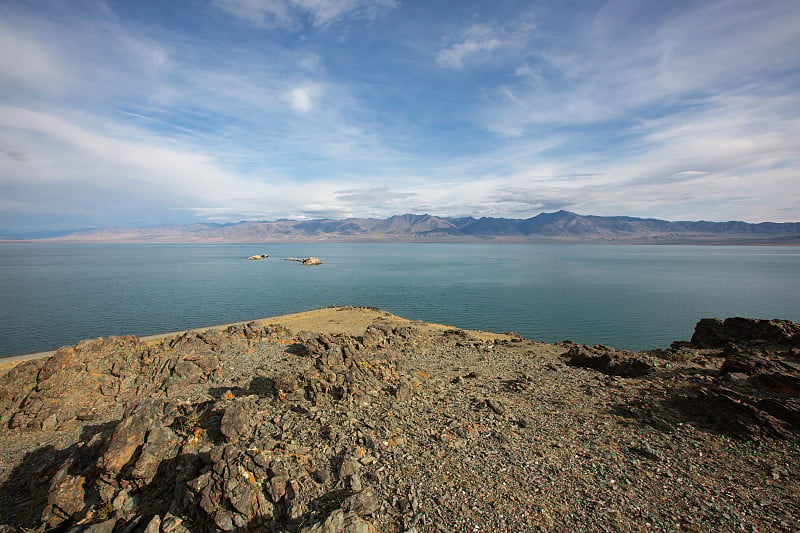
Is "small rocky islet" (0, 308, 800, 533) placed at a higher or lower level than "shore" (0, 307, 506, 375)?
higher

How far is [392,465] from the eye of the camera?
9375 mm

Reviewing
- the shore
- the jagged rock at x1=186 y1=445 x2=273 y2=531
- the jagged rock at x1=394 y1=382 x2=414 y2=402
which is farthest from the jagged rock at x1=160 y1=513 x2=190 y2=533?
the shore

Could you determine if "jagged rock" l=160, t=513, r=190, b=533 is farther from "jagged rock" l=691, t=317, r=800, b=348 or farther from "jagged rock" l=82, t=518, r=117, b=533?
"jagged rock" l=691, t=317, r=800, b=348

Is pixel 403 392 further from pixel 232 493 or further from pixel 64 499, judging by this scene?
pixel 64 499

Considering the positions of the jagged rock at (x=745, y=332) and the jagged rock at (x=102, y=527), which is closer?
the jagged rock at (x=102, y=527)

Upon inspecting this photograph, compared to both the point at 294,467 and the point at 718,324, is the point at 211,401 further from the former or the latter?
the point at 718,324

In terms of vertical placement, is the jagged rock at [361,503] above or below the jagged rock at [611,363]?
above

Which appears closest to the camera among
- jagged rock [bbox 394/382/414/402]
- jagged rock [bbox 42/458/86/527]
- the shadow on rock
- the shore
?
jagged rock [bbox 42/458/86/527]

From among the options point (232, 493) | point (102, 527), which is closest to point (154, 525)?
point (102, 527)

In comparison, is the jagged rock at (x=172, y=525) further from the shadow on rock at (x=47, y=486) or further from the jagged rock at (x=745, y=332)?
the jagged rock at (x=745, y=332)

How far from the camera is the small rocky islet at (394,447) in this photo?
26.0 feet

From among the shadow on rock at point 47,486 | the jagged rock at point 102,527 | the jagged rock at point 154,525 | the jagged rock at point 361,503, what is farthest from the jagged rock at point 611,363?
the shadow on rock at point 47,486

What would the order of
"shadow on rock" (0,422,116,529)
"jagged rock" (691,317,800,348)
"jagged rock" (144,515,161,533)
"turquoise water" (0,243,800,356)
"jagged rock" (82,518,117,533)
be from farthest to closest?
"turquoise water" (0,243,800,356), "jagged rock" (691,317,800,348), "shadow on rock" (0,422,116,529), "jagged rock" (82,518,117,533), "jagged rock" (144,515,161,533)

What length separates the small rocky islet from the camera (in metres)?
7.92
